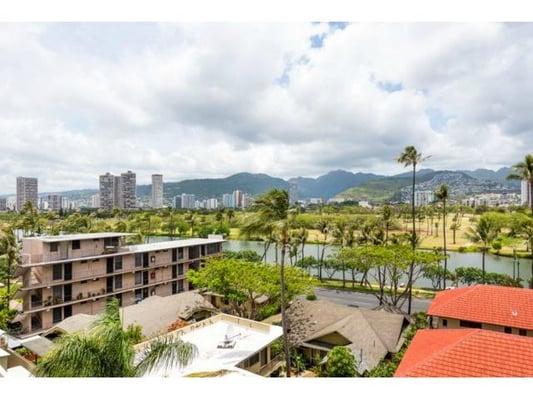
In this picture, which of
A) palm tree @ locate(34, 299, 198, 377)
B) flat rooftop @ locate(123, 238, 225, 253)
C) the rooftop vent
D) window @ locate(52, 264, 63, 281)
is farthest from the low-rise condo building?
window @ locate(52, 264, 63, 281)

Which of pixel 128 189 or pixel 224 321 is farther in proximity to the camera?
pixel 128 189

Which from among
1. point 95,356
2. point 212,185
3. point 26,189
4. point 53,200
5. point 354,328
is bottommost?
point 354,328

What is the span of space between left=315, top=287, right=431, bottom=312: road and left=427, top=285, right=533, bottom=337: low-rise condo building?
7.78m

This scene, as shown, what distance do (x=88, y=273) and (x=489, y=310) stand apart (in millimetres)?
15454

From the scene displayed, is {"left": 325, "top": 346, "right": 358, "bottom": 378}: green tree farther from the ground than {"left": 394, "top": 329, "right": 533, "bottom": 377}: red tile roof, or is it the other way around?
{"left": 394, "top": 329, "right": 533, "bottom": 377}: red tile roof

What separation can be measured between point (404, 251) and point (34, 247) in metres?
15.7

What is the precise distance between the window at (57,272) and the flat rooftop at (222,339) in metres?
8.71

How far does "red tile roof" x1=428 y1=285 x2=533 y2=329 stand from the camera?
9.70 metres

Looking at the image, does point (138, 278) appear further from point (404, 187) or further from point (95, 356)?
point (404, 187)

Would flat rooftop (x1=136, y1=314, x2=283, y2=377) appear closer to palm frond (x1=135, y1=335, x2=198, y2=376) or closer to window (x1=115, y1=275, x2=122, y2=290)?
palm frond (x1=135, y1=335, x2=198, y2=376)

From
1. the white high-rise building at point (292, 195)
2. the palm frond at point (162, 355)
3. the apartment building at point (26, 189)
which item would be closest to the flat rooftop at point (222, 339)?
the palm frond at point (162, 355)

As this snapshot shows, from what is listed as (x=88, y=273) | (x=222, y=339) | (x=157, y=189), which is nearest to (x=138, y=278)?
(x=88, y=273)

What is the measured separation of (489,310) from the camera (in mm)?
10156
